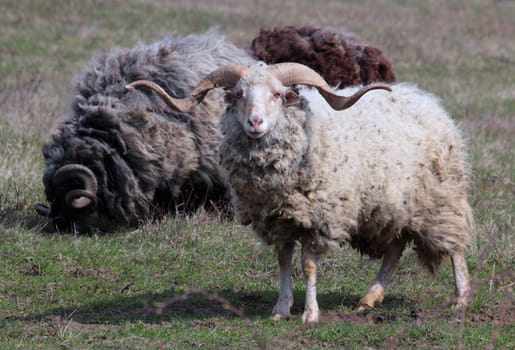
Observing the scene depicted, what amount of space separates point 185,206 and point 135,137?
87 cm

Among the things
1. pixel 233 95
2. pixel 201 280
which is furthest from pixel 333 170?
pixel 201 280

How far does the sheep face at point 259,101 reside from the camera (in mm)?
6096

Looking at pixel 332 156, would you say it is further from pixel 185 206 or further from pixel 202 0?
pixel 202 0

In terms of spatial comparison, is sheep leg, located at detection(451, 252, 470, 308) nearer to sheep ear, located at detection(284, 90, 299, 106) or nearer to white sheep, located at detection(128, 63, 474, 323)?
white sheep, located at detection(128, 63, 474, 323)

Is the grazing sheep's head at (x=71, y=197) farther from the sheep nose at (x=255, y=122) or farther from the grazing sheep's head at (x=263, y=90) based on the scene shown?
the sheep nose at (x=255, y=122)

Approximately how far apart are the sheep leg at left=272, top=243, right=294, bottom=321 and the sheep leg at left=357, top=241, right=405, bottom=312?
657 millimetres

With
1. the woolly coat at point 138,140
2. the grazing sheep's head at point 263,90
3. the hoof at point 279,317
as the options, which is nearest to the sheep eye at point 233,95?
the grazing sheep's head at point 263,90

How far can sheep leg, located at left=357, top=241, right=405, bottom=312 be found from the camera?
7.03 metres

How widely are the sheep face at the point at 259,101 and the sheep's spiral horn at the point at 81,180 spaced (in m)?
2.96

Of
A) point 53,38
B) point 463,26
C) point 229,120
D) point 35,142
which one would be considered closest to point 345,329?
point 229,120

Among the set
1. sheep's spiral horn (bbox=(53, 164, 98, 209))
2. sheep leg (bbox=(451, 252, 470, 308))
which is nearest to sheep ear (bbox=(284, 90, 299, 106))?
sheep leg (bbox=(451, 252, 470, 308))

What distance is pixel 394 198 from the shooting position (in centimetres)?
666

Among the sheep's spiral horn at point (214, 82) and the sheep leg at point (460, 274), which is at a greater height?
the sheep's spiral horn at point (214, 82)

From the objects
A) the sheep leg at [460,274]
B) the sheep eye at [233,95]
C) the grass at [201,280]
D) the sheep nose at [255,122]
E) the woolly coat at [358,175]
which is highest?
the sheep eye at [233,95]
